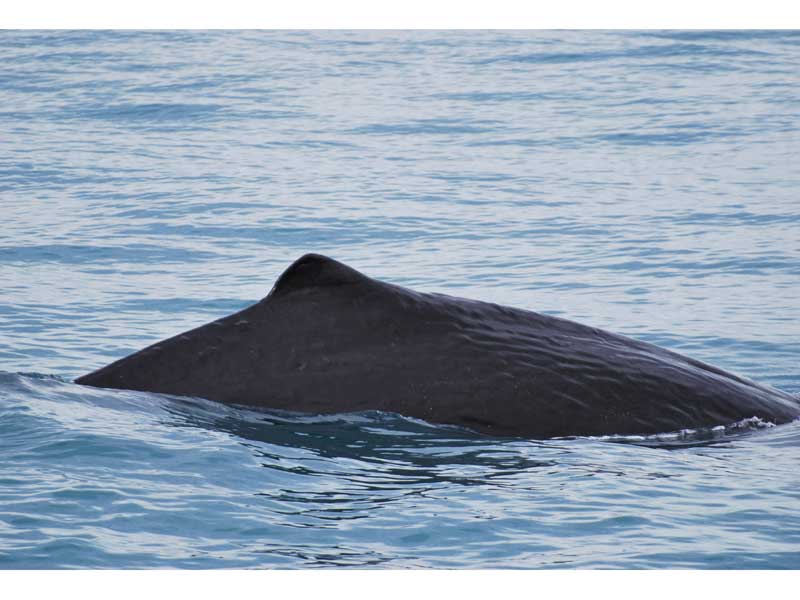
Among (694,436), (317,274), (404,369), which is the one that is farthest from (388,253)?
(694,436)

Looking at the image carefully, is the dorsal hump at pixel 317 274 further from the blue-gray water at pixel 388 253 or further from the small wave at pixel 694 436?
the small wave at pixel 694 436

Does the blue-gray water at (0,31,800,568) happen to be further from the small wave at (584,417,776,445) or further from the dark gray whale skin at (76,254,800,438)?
the dark gray whale skin at (76,254,800,438)

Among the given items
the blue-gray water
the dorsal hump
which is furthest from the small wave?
the dorsal hump

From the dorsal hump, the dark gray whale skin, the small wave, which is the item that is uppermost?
the dorsal hump

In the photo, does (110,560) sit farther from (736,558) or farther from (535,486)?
(736,558)

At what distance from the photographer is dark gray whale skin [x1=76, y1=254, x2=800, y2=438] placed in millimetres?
7840

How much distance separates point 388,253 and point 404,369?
354 inches

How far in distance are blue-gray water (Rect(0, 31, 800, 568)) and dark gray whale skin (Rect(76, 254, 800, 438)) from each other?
13 cm

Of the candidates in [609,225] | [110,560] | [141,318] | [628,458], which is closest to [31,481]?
[110,560]

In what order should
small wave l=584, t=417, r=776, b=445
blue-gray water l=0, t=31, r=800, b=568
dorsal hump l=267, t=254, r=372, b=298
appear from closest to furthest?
blue-gray water l=0, t=31, r=800, b=568 → small wave l=584, t=417, r=776, b=445 → dorsal hump l=267, t=254, r=372, b=298

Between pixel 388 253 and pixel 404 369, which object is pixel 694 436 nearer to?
pixel 404 369

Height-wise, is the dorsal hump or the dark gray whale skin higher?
the dorsal hump

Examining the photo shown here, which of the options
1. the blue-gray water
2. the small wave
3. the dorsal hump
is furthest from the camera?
the dorsal hump

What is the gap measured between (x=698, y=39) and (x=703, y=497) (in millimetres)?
31242
